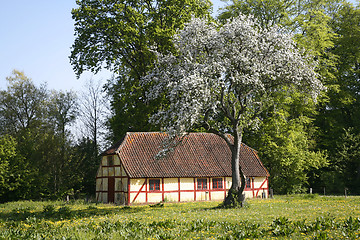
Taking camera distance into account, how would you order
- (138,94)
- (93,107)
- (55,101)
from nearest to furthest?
(138,94), (93,107), (55,101)

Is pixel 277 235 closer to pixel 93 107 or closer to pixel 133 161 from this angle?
pixel 133 161

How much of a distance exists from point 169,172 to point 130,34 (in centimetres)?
1203

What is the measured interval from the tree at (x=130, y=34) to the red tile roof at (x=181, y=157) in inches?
127

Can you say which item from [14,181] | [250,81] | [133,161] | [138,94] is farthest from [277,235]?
[14,181]

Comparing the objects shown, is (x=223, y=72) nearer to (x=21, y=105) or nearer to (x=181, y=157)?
(x=181, y=157)

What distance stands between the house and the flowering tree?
28.3 ft

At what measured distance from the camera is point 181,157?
34.1 meters

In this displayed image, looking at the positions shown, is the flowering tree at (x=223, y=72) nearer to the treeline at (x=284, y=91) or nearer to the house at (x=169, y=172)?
the treeline at (x=284, y=91)

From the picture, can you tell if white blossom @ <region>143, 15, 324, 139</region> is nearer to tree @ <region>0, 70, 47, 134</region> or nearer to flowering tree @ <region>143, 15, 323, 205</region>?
flowering tree @ <region>143, 15, 323, 205</region>

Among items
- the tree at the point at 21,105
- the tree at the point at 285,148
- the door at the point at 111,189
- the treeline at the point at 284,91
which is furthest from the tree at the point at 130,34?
the tree at the point at 21,105

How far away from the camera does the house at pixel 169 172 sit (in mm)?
31781

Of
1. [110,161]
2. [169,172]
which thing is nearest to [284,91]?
[169,172]

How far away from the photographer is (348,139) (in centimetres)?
4025

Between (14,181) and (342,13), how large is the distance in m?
39.0
